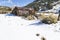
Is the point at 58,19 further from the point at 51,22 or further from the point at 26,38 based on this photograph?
the point at 26,38

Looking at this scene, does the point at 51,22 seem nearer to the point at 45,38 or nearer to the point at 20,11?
the point at 45,38

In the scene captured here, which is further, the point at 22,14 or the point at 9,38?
the point at 22,14

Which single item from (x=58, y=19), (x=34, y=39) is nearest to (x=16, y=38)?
(x=34, y=39)

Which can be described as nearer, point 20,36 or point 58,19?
point 20,36

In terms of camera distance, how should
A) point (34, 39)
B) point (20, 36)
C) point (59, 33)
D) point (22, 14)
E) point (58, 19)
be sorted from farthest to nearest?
point (22, 14)
point (58, 19)
point (59, 33)
point (20, 36)
point (34, 39)

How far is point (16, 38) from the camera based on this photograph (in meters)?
6.08

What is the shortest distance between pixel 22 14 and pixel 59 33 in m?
6.42

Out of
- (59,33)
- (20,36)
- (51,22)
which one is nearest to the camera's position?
(20,36)

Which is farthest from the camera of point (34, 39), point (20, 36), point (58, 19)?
point (58, 19)

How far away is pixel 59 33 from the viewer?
6.94 m

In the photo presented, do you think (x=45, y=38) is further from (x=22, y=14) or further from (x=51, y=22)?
(x=22, y=14)

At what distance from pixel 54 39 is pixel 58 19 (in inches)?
159

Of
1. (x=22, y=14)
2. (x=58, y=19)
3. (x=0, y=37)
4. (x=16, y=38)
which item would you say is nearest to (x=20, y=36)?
(x=16, y=38)

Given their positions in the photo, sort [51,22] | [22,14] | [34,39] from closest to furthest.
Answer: [34,39]
[51,22]
[22,14]
